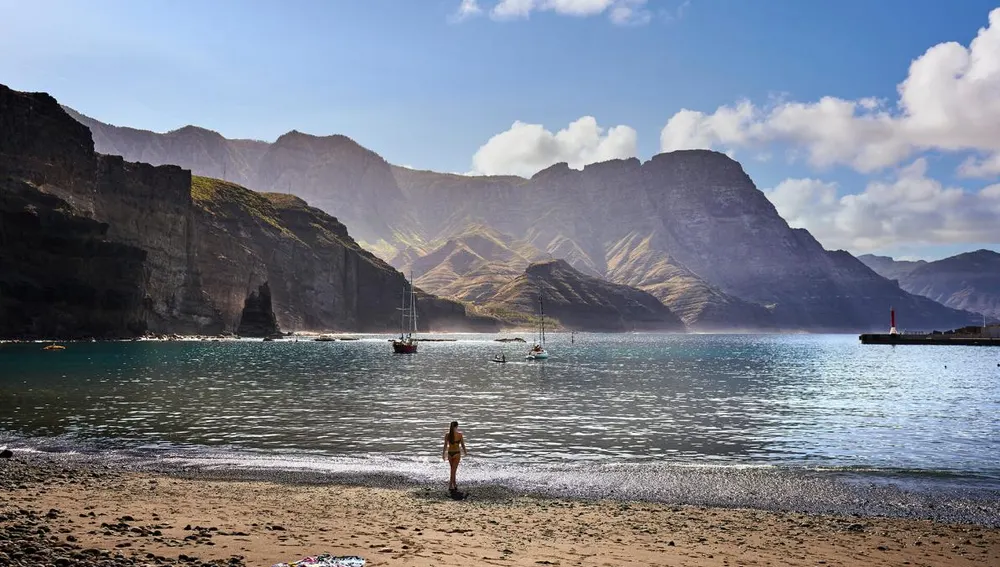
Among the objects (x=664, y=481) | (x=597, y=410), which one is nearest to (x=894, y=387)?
(x=597, y=410)

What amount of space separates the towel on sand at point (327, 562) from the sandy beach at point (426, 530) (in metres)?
0.51

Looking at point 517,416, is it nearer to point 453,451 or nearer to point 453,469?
point 453,451

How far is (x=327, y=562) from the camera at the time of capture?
14992mm

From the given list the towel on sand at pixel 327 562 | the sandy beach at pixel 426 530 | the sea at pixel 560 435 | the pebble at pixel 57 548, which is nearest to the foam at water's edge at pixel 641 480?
the sea at pixel 560 435

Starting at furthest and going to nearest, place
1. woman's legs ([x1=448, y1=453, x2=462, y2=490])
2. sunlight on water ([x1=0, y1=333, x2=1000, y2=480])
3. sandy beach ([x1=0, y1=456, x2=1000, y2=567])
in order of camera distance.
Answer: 1. sunlight on water ([x1=0, y1=333, x2=1000, y2=480])
2. woman's legs ([x1=448, y1=453, x2=462, y2=490])
3. sandy beach ([x1=0, y1=456, x2=1000, y2=567])

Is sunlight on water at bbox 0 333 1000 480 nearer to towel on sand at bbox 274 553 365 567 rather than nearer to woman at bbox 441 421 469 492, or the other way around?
woman at bbox 441 421 469 492

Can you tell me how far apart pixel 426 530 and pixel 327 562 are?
16.3ft

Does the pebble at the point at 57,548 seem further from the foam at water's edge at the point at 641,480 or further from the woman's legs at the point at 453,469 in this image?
the foam at water's edge at the point at 641,480

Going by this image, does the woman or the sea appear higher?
the woman

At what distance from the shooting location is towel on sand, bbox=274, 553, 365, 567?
1475 centimetres

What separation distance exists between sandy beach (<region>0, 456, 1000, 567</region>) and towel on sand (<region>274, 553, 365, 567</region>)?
0.51m

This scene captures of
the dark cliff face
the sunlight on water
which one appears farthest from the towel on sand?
the dark cliff face

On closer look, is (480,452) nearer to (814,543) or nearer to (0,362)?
(814,543)

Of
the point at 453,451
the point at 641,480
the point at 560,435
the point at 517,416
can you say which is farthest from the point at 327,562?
the point at 517,416
